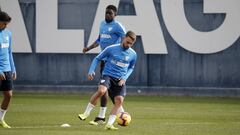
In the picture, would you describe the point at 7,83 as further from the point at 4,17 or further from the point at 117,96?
the point at 117,96

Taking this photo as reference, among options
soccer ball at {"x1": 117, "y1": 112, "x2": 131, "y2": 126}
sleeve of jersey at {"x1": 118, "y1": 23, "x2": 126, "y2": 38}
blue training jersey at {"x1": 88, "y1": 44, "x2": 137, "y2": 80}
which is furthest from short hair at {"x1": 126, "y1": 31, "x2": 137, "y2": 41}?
sleeve of jersey at {"x1": 118, "y1": 23, "x2": 126, "y2": 38}

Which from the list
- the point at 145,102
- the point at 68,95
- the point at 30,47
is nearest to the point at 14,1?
the point at 30,47

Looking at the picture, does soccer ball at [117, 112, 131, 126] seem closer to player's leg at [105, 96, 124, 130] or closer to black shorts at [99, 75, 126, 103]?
player's leg at [105, 96, 124, 130]

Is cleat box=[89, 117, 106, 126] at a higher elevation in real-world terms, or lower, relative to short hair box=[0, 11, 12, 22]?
lower

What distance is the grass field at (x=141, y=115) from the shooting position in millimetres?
19094

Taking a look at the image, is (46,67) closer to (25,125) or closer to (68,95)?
(68,95)

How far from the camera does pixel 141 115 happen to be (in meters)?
24.4

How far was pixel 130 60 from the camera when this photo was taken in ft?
66.5

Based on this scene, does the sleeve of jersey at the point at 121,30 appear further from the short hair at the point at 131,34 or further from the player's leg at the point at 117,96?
the short hair at the point at 131,34

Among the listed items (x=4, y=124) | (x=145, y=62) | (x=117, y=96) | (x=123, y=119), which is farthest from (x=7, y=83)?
(x=145, y=62)

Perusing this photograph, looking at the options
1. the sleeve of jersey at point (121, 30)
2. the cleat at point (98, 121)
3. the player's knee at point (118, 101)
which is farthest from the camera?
the sleeve of jersey at point (121, 30)

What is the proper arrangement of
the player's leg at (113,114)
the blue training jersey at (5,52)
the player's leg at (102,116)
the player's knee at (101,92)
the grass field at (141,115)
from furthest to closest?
the player's leg at (102,116) → the blue training jersey at (5,52) → the player's knee at (101,92) → the player's leg at (113,114) → the grass field at (141,115)

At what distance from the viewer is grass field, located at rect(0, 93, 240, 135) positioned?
19094 millimetres

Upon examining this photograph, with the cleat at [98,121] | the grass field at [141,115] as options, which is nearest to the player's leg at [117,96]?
the grass field at [141,115]
